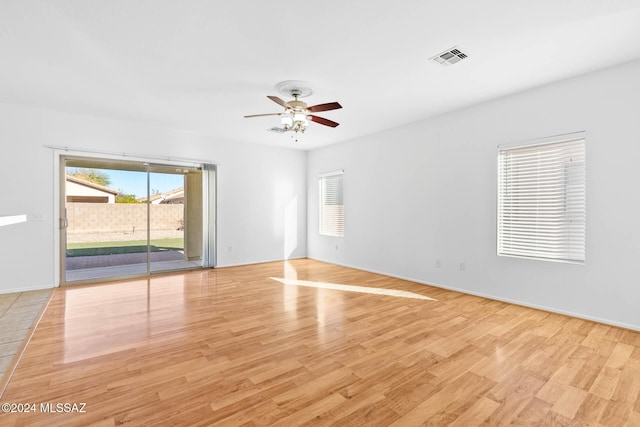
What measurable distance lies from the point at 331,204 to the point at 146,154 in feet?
13.3

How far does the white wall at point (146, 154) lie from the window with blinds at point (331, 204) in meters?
0.63

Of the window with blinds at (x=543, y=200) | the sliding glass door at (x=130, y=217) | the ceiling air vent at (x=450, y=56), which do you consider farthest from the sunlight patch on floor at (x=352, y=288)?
the ceiling air vent at (x=450, y=56)

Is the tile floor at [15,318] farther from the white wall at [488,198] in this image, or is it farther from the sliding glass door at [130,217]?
the white wall at [488,198]

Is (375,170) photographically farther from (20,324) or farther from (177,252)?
(20,324)

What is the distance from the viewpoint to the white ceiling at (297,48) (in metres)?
2.41

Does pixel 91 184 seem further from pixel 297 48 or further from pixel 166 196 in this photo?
pixel 297 48

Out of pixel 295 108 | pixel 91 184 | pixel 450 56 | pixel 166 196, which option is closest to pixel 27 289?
pixel 91 184

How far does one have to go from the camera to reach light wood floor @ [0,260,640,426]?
187 centimetres

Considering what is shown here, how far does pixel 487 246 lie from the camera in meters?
4.38

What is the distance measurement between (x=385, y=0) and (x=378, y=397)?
9.45 feet

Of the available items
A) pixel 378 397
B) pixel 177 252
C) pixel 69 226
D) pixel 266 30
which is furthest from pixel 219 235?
Result: pixel 378 397

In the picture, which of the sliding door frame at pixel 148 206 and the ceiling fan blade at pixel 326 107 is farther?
the sliding door frame at pixel 148 206

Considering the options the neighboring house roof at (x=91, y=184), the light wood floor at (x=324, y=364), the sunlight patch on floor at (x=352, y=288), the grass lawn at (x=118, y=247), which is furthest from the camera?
the grass lawn at (x=118, y=247)

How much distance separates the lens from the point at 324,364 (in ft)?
8.04
